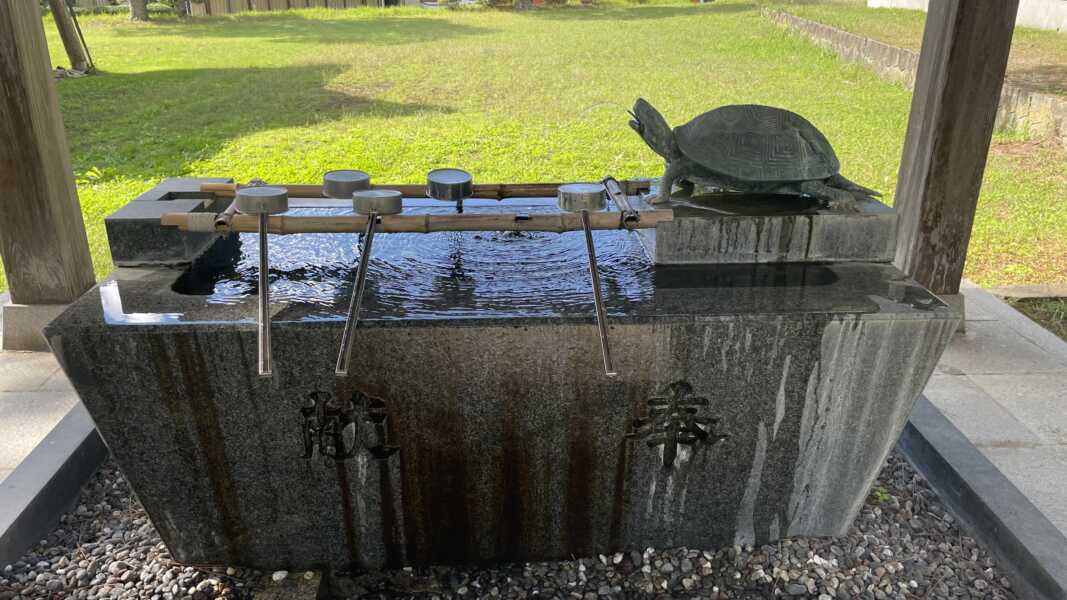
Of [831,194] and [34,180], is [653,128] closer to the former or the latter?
[831,194]

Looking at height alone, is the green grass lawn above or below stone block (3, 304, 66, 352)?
above

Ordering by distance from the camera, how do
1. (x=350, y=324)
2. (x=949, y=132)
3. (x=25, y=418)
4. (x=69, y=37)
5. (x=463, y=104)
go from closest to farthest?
(x=350, y=324), (x=25, y=418), (x=949, y=132), (x=463, y=104), (x=69, y=37)

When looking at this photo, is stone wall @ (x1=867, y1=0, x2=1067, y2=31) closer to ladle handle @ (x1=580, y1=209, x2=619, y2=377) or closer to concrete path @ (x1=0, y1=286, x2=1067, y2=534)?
Answer: concrete path @ (x1=0, y1=286, x2=1067, y2=534)

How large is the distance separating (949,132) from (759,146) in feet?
6.13

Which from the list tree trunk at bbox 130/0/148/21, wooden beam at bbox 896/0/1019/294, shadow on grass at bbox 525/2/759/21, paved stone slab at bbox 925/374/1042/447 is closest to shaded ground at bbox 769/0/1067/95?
shadow on grass at bbox 525/2/759/21

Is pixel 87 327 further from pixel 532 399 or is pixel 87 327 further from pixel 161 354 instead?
pixel 532 399

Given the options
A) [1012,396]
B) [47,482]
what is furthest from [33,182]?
[1012,396]

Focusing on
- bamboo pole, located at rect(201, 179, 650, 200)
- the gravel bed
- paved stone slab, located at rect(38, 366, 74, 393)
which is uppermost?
bamboo pole, located at rect(201, 179, 650, 200)

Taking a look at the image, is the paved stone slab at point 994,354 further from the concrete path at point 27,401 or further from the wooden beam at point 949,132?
the concrete path at point 27,401

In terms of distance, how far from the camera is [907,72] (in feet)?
38.2

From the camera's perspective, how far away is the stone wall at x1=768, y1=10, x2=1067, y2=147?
877 cm

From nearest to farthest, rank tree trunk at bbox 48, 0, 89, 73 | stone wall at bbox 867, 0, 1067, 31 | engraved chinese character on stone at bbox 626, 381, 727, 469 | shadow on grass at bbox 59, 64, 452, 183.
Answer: engraved chinese character on stone at bbox 626, 381, 727, 469
shadow on grass at bbox 59, 64, 452, 183
tree trunk at bbox 48, 0, 89, 73
stone wall at bbox 867, 0, 1067, 31

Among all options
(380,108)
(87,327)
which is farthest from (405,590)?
(380,108)

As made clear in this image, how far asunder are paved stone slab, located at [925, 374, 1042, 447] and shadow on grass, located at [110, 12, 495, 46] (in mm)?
14803
